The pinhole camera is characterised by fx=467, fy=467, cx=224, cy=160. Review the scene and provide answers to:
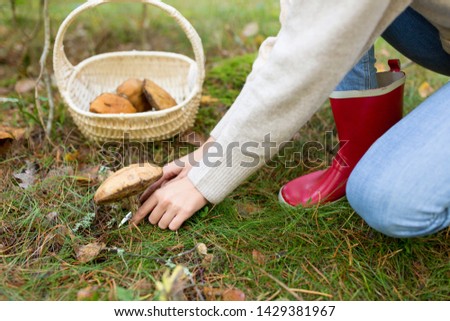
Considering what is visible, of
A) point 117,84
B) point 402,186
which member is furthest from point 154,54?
point 402,186

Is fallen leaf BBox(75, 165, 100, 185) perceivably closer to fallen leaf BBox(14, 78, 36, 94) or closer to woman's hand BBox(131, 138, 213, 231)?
woman's hand BBox(131, 138, 213, 231)

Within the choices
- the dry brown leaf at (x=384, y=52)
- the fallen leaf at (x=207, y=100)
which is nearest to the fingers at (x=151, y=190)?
the fallen leaf at (x=207, y=100)

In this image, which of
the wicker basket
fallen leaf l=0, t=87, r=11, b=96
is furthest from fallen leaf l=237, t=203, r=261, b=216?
fallen leaf l=0, t=87, r=11, b=96

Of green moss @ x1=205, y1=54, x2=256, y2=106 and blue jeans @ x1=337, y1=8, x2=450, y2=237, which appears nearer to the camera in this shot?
blue jeans @ x1=337, y1=8, x2=450, y2=237

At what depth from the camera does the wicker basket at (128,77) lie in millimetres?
1598

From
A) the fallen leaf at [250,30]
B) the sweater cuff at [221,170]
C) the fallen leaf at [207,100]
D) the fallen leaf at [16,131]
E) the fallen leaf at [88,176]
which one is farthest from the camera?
the fallen leaf at [250,30]

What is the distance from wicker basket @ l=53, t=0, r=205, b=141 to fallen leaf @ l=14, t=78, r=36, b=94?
345mm

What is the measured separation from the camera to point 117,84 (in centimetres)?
197

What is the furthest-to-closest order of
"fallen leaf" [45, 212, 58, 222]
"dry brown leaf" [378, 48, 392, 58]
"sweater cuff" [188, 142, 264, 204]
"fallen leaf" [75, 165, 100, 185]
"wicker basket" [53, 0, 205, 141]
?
"dry brown leaf" [378, 48, 392, 58], "wicker basket" [53, 0, 205, 141], "fallen leaf" [75, 165, 100, 185], "fallen leaf" [45, 212, 58, 222], "sweater cuff" [188, 142, 264, 204]

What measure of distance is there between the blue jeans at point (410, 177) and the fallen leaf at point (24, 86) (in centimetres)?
153

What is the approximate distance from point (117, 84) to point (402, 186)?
1316 millimetres

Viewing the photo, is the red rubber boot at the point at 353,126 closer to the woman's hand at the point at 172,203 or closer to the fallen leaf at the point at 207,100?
the woman's hand at the point at 172,203

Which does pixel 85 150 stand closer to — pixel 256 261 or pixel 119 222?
pixel 119 222

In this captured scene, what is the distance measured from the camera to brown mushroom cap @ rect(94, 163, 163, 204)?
1.16 metres
